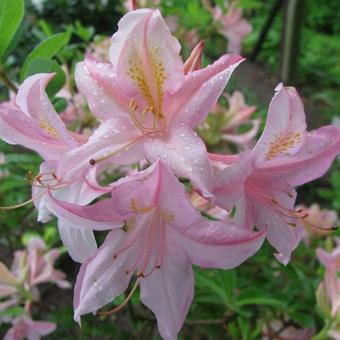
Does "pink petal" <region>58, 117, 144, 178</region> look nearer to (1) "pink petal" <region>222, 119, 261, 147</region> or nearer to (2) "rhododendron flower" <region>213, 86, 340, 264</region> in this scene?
(2) "rhododendron flower" <region>213, 86, 340, 264</region>

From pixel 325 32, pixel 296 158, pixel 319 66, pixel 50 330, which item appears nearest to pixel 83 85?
pixel 296 158

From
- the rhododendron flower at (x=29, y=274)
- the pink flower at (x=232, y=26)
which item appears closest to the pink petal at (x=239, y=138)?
the pink flower at (x=232, y=26)

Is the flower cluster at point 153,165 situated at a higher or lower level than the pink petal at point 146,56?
lower

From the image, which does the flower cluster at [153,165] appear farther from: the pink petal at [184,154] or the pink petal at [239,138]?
the pink petal at [239,138]

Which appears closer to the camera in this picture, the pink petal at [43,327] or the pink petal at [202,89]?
the pink petal at [202,89]

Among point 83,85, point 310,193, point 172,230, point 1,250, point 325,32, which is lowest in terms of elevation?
point 325,32

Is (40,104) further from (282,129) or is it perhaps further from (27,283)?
(27,283)

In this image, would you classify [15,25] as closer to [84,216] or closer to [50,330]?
[84,216]
